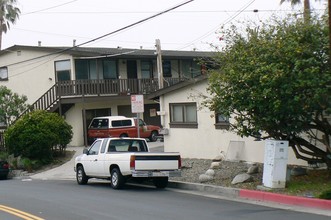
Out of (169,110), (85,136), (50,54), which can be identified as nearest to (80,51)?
(50,54)

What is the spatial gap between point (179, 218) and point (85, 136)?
23526 millimetres

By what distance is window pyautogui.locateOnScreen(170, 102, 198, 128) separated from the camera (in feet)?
77.8

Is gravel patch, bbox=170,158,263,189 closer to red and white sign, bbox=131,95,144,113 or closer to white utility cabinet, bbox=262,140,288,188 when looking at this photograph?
white utility cabinet, bbox=262,140,288,188

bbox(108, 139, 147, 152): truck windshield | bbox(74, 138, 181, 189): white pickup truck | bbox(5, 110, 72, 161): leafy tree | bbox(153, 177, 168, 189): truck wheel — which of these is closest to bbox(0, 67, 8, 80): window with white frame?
bbox(5, 110, 72, 161): leafy tree

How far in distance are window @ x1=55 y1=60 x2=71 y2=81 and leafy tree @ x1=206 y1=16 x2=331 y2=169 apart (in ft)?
72.8

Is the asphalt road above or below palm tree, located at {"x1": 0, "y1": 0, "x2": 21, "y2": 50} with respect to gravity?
below

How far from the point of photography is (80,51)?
35531 millimetres

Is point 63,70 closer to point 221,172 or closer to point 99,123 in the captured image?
point 99,123

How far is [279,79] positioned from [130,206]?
4.99 meters

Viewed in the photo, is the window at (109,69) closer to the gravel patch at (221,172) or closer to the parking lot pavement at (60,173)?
the parking lot pavement at (60,173)

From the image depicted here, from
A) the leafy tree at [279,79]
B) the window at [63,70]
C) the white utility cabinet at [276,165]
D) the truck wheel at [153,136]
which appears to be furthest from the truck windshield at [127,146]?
the window at [63,70]

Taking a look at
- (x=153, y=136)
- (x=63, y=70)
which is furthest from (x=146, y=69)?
(x=153, y=136)

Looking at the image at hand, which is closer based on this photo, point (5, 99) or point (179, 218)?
point (179, 218)

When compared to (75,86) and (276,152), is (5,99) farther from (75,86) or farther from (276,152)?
(276,152)
